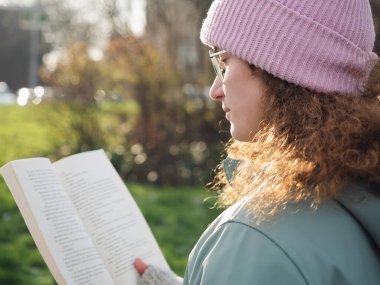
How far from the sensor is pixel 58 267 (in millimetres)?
1699

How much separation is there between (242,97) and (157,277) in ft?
2.08

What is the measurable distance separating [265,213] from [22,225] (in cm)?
405

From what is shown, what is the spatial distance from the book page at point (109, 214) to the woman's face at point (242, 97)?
577 millimetres

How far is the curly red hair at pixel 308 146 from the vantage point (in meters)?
1.37

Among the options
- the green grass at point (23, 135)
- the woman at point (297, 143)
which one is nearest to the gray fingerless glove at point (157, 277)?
the woman at point (297, 143)

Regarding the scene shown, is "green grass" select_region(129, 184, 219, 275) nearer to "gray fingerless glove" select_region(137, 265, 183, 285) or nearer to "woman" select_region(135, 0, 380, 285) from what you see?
"gray fingerless glove" select_region(137, 265, 183, 285)

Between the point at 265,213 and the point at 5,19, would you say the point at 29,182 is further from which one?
the point at 5,19

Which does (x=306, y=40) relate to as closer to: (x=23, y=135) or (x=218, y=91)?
(x=218, y=91)

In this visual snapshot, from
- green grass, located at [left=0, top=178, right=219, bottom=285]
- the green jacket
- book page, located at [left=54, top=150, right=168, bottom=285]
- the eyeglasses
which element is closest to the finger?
book page, located at [left=54, top=150, right=168, bottom=285]

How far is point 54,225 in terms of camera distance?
5.80 ft

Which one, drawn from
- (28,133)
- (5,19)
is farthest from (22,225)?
(5,19)

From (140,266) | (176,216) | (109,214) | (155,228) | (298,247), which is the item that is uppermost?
(298,247)

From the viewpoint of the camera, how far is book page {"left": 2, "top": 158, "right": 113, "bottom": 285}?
1.72 meters

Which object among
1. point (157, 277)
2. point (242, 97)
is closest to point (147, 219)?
point (157, 277)
